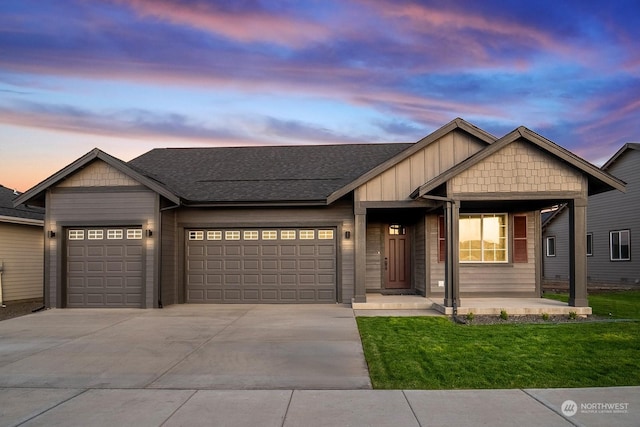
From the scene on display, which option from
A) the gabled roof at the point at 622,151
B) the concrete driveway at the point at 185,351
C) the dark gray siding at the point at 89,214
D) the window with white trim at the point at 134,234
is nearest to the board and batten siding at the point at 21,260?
the dark gray siding at the point at 89,214

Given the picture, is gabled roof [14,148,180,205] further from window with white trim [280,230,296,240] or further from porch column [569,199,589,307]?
porch column [569,199,589,307]

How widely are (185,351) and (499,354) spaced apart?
5.37 meters

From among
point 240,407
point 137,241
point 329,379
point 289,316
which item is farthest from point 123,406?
point 137,241

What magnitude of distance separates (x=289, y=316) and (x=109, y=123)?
1225cm

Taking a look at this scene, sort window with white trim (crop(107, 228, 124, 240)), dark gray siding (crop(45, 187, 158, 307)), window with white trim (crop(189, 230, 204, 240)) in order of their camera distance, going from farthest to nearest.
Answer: window with white trim (crop(189, 230, 204, 240))
window with white trim (crop(107, 228, 124, 240))
dark gray siding (crop(45, 187, 158, 307))

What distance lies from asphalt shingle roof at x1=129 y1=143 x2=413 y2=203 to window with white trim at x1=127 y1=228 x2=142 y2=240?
163 centimetres

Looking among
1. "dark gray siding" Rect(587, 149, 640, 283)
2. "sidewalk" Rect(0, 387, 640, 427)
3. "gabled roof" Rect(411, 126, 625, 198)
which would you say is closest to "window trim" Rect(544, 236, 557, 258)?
"dark gray siding" Rect(587, 149, 640, 283)

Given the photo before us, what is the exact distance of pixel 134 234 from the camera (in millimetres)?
15320

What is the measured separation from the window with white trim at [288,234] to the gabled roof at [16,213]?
8146mm

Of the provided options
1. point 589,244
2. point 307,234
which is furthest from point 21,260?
point 589,244

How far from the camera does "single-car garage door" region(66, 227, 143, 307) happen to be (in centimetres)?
1519

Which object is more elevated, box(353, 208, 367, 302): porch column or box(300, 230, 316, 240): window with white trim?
box(300, 230, 316, 240): window with white trim

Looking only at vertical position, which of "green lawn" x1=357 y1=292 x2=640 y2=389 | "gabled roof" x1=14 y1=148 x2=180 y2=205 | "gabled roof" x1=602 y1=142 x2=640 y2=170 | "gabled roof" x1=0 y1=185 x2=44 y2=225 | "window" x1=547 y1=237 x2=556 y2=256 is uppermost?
"gabled roof" x1=602 y1=142 x2=640 y2=170

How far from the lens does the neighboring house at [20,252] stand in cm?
1705
